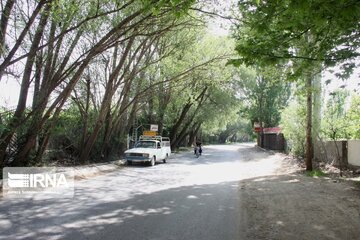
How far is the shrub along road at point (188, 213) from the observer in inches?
282

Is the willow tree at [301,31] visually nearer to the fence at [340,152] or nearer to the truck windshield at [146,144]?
the fence at [340,152]

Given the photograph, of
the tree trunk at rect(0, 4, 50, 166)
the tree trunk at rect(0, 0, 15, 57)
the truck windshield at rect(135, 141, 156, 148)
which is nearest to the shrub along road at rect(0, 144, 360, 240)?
the tree trunk at rect(0, 4, 50, 166)

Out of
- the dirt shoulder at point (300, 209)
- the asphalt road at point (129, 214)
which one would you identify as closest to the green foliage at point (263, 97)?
the dirt shoulder at point (300, 209)

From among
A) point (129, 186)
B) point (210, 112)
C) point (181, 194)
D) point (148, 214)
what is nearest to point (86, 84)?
point (129, 186)

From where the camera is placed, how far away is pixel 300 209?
9766 mm

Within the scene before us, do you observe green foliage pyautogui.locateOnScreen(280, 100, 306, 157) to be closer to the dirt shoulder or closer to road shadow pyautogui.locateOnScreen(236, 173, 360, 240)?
the dirt shoulder

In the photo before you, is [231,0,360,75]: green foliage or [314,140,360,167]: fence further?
[314,140,360,167]: fence

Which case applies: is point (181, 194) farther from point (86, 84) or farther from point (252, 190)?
point (86, 84)

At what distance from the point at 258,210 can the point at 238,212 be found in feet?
1.90

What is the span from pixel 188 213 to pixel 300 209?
2.83 m

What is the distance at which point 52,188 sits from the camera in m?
12.7

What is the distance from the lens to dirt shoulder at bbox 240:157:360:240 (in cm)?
744

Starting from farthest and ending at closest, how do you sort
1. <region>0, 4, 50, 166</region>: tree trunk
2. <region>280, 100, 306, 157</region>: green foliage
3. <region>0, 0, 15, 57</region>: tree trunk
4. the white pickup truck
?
<region>280, 100, 306, 157</region>: green foliage → the white pickup truck → <region>0, 4, 50, 166</region>: tree trunk → <region>0, 0, 15, 57</region>: tree trunk

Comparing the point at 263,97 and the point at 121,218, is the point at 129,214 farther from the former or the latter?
the point at 263,97
